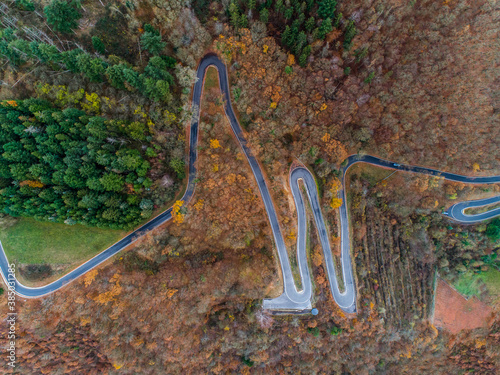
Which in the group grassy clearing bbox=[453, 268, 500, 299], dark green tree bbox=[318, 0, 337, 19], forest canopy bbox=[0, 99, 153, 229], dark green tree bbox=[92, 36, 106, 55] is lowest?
grassy clearing bbox=[453, 268, 500, 299]

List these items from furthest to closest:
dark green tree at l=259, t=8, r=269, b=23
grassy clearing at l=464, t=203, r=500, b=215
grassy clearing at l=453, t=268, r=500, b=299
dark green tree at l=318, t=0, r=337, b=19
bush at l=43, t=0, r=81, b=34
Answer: grassy clearing at l=464, t=203, r=500, b=215 < grassy clearing at l=453, t=268, r=500, b=299 < dark green tree at l=259, t=8, r=269, b=23 < dark green tree at l=318, t=0, r=337, b=19 < bush at l=43, t=0, r=81, b=34

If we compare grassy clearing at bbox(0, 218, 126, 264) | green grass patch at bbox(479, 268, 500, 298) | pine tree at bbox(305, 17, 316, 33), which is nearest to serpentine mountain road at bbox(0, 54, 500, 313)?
grassy clearing at bbox(0, 218, 126, 264)

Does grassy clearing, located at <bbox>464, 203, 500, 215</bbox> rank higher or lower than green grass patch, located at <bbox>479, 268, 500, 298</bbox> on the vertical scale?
higher

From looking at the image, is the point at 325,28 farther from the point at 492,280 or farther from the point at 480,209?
the point at 492,280

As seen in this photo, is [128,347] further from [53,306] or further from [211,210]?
[211,210]

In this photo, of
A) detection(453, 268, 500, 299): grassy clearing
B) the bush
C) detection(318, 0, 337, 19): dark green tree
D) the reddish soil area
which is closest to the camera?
the bush

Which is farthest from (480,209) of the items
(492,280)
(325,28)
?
(325,28)

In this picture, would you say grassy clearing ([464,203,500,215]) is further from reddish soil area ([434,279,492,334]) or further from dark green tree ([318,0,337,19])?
dark green tree ([318,0,337,19])

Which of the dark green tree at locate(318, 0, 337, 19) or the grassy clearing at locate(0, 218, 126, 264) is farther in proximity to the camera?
the dark green tree at locate(318, 0, 337, 19)
